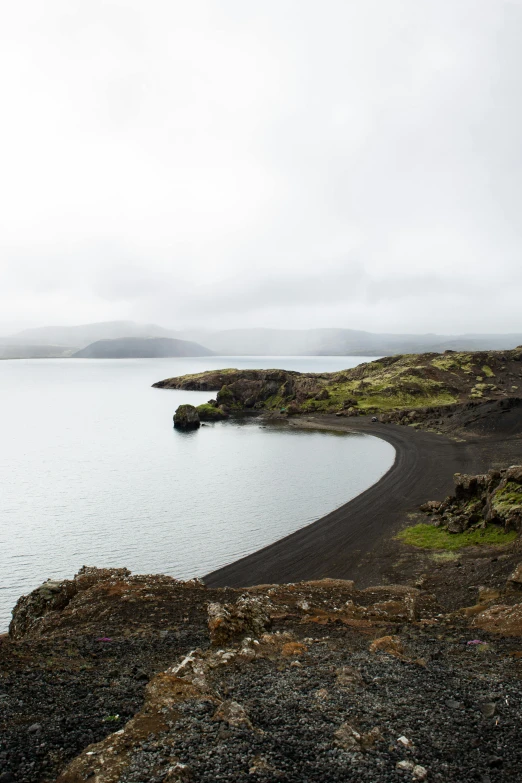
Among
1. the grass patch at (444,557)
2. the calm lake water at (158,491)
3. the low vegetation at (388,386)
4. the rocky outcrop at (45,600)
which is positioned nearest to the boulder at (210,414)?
the calm lake water at (158,491)

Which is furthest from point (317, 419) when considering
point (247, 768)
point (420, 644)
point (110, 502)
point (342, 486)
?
point (247, 768)

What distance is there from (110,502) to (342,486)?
108ft

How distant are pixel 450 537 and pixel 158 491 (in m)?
38.7

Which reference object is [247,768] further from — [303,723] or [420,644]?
[420,644]

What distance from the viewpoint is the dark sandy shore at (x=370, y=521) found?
1395 inches

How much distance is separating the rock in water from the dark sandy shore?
57.9 metres

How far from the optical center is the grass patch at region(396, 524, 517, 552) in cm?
3488

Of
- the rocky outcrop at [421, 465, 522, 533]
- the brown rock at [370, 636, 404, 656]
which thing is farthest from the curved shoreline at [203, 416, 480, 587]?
the brown rock at [370, 636, 404, 656]

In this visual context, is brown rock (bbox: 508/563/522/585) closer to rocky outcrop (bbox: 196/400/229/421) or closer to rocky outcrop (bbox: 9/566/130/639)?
rocky outcrop (bbox: 9/566/130/639)

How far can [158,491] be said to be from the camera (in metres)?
59.5

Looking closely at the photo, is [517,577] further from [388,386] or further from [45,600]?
[388,386]

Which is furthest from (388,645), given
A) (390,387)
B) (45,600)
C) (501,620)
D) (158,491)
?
(390,387)

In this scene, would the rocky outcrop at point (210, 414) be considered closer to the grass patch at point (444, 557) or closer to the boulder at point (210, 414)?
the boulder at point (210, 414)

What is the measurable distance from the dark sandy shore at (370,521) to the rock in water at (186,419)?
190 feet
